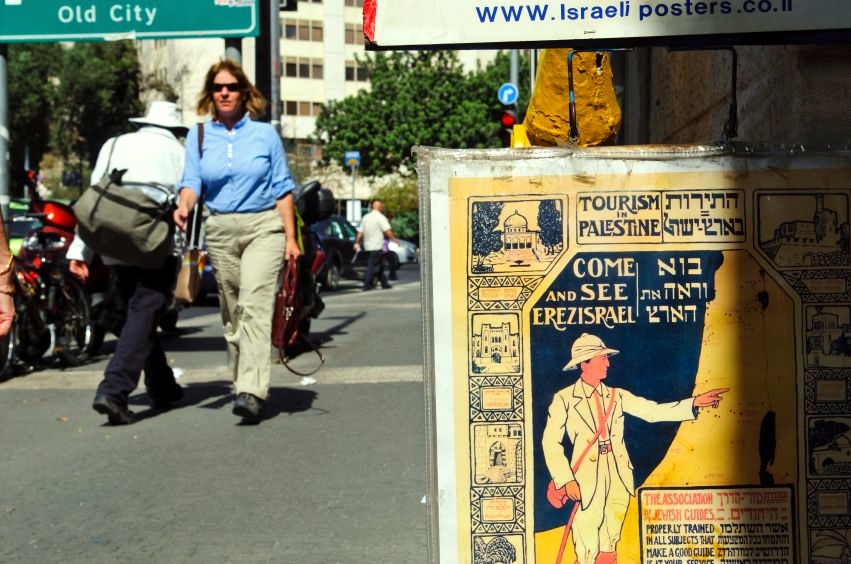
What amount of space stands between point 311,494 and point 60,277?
5.63 m

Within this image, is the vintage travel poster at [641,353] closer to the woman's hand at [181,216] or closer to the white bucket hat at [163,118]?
the woman's hand at [181,216]

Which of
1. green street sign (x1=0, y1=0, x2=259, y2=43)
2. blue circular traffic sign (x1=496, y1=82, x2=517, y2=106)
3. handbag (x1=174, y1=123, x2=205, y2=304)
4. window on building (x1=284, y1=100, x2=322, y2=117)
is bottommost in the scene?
handbag (x1=174, y1=123, x2=205, y2=304)

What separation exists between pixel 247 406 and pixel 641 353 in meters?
4.64

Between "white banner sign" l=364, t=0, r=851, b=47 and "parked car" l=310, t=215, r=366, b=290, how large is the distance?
2270cm

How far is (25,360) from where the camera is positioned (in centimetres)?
1010

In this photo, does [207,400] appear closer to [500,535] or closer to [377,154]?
[500,535]

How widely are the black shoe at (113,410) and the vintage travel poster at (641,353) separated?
4.83 meters

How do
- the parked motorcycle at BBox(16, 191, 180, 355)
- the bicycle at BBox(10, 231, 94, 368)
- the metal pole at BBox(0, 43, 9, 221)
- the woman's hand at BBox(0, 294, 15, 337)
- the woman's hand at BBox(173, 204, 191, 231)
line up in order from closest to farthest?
the woman's hand at BBox(0, 294, 15, 337)
the woman's hand at BBox(173, 204, 191, 231)
the bicycle at BBox(10, 231, 94, 368)
the metal pole at BBox(0, 43, 9, 221)
the parked motorcycle at BBox(16, 191, 180, 355)

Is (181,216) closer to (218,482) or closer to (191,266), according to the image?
(191,266)

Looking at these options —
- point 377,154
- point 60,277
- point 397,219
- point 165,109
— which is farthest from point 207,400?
point 377,154

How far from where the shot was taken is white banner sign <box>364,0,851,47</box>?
8.61 feet

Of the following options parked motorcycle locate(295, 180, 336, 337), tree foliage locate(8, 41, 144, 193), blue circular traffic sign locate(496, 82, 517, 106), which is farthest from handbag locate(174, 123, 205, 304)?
tree foliage locate(8, 41, 144, 193)

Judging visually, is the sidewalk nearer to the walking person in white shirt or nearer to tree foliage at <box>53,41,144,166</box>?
the walking person in white shirt

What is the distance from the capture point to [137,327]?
7.35 m
